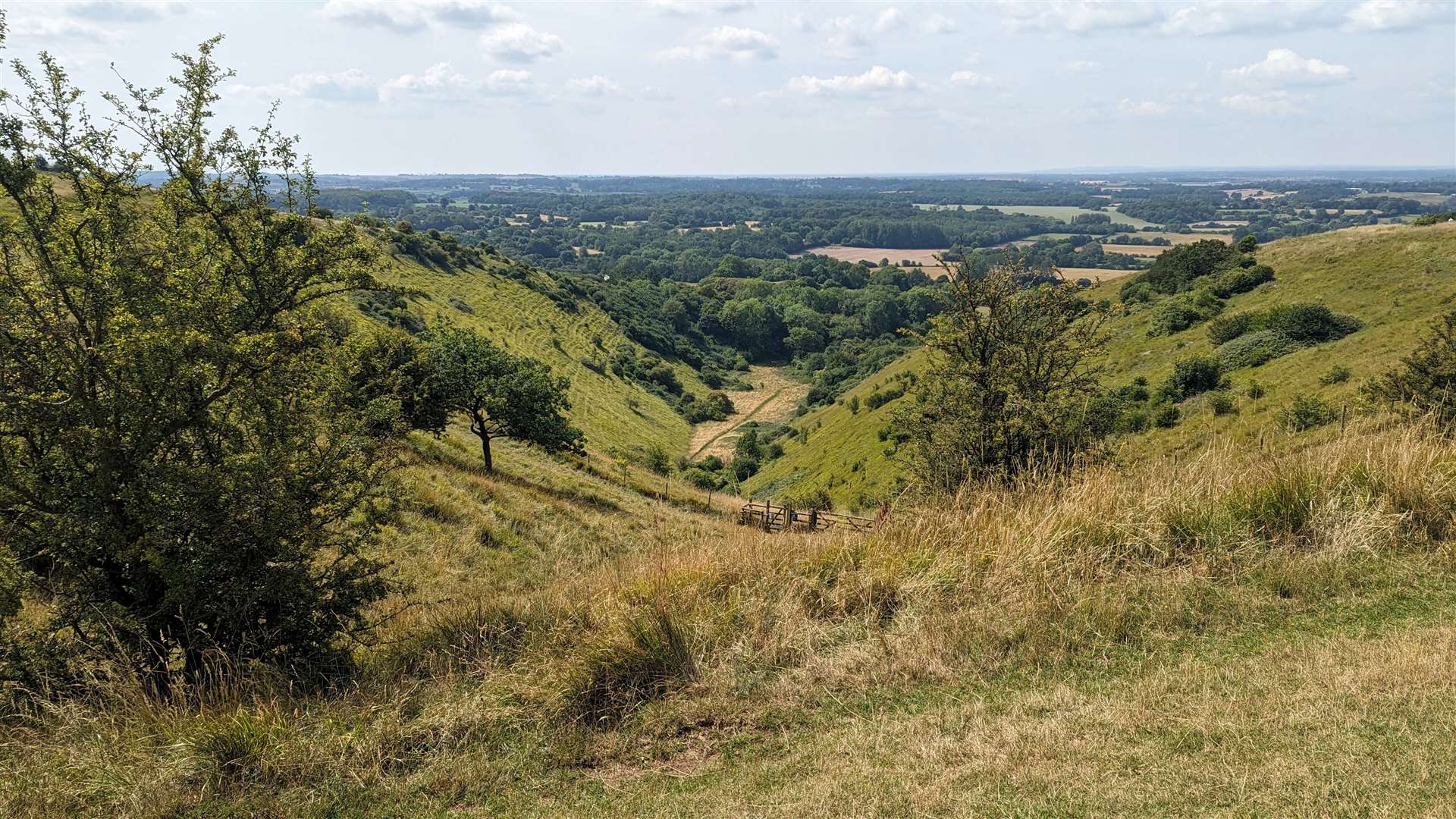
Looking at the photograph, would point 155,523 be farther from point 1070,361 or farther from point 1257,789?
point 1070,361

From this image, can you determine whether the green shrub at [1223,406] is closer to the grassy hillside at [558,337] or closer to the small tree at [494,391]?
the small tree at [494,391]

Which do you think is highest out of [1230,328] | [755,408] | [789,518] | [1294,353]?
[1230,328]

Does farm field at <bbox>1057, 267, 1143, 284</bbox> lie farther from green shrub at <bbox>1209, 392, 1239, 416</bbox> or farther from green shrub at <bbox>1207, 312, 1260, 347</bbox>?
green shrub at <bbox>1209, 392, 1239, 416</bbox>

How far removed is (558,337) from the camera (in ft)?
309

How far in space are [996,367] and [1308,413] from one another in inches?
537

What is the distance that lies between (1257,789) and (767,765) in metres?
2.45

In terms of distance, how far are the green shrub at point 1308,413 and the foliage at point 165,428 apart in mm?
24407

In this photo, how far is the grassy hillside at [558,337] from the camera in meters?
74.6

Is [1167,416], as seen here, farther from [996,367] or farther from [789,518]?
[789,518]

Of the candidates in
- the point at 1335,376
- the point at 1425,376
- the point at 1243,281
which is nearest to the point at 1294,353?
the point at 1335,376

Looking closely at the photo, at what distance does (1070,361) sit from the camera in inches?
690

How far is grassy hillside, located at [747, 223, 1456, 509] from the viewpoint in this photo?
29.1 meters

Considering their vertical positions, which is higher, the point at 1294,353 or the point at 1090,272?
the point at 1090,272

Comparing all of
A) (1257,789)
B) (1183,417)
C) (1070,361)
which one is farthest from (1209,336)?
(1257,789)
